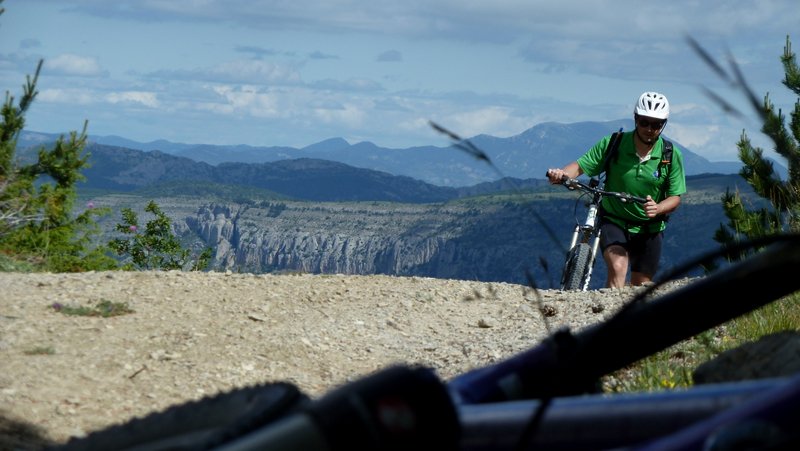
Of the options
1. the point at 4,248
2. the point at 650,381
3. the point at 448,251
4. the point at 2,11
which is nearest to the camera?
the point at 650,381

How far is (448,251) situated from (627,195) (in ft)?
619

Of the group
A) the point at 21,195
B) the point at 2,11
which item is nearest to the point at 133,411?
the point at 21,195

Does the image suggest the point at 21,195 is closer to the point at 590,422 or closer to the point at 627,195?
the point at 627,195

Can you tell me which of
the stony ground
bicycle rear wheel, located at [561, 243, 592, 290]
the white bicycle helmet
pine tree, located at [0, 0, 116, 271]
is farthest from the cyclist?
pine tree, located at [0, 0, 116, 271]

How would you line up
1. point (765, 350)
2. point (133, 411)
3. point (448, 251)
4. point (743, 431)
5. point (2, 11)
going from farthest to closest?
point (448, 251), point (2, 11), point (133, 411), point (765, 350), point (743, 431)

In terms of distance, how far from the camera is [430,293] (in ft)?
33.1

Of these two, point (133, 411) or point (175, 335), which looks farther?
point (175, 335)

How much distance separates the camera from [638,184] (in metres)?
8.99

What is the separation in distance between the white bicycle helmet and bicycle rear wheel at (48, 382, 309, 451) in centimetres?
727

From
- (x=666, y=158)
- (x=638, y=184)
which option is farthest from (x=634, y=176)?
(x=666, y=158)

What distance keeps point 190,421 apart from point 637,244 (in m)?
7.85

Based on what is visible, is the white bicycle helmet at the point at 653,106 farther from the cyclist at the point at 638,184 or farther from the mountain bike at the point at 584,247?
the mountain bike at the point at 584,247

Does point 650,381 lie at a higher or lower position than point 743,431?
lower

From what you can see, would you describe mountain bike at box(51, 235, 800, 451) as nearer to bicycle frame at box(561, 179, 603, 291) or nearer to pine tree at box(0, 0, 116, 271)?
bicycle frame at box(561, 179, 603, 291)
